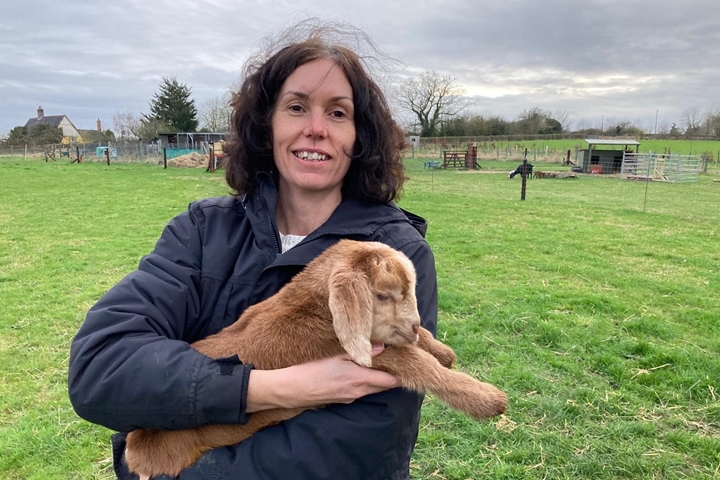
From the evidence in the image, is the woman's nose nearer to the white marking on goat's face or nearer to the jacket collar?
the jacket collar

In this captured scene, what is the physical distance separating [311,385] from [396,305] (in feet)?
2.23

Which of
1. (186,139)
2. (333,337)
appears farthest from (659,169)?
(186,139)

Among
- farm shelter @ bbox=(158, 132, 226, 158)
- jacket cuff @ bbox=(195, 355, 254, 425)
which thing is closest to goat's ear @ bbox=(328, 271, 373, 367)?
jacket cuff @ bbox=(195, 355, 254, 425)

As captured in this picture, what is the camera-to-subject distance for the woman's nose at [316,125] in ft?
8.41

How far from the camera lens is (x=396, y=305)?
98.3 inches

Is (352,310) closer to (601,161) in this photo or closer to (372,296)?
(372,296)

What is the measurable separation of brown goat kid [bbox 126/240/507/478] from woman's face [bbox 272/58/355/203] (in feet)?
1.41

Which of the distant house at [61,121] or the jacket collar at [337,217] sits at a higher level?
the distant house at [61,121]

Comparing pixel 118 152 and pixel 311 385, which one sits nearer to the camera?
pixel 311 385

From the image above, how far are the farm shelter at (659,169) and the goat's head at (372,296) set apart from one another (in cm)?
3636

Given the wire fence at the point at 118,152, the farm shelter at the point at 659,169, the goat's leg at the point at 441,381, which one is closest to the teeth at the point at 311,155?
the goat's leg at the point at 441,381

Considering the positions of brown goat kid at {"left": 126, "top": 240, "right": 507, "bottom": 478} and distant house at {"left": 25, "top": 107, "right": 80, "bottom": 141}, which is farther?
distant house at {"left": 25, "top": 107, "right": 80, "bottom": 141}

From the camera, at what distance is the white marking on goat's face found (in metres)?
2.42

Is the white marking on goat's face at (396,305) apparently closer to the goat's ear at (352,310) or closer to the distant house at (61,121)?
the goat's ear at (352,310)
